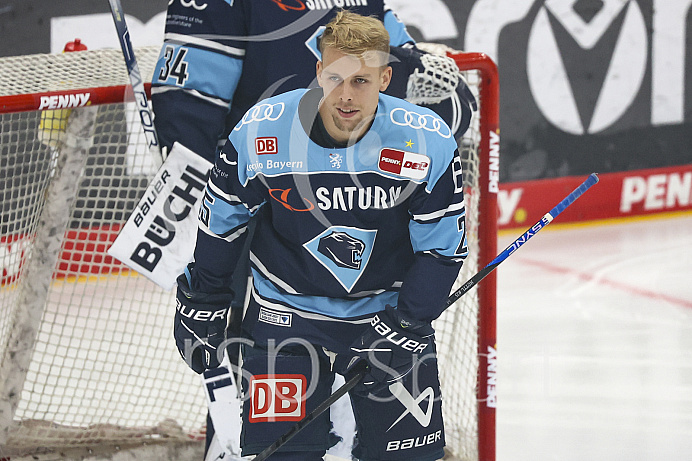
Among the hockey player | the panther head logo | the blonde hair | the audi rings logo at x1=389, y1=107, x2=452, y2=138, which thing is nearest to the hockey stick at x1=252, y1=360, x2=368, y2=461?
the hockey player

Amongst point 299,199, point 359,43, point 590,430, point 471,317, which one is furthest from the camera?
point 590,430

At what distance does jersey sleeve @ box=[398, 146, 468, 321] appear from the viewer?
78.3 inches

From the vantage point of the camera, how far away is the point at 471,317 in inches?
115

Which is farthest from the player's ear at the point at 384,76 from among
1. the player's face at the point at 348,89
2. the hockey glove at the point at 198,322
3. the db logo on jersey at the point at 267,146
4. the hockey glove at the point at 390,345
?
the hockey glove at the point at 198,322

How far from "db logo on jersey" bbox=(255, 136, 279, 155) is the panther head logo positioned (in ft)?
0.79

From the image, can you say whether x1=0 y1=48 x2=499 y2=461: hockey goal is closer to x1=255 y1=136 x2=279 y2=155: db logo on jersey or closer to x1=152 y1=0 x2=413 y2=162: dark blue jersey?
x1=152 y1=0 x2=413 y2=162: dark blue jersey

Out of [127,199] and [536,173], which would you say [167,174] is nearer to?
[127,199]

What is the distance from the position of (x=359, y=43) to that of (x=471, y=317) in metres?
1.32

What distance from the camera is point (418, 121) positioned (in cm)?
201

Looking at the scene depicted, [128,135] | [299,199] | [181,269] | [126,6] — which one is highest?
[126,6]

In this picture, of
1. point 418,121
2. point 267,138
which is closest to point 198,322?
point 267,138

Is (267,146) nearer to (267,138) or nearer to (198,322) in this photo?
(267,138)

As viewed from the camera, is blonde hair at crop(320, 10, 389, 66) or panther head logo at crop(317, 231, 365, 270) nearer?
blonde hair at crop(320, 10, 389, 66)

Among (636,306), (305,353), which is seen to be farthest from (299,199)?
(636,306)
